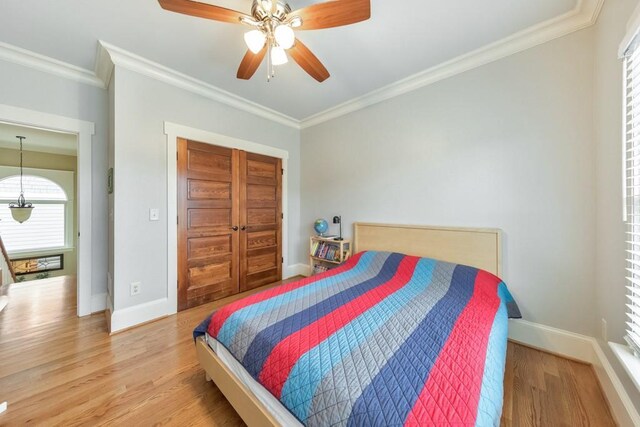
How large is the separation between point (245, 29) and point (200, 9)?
611 millimetres

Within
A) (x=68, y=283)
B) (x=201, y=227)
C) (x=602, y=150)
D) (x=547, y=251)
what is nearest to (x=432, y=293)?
A: (x=547, y=251)

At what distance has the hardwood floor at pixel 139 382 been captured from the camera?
126 centimetres

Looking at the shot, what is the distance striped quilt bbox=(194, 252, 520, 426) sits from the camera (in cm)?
78

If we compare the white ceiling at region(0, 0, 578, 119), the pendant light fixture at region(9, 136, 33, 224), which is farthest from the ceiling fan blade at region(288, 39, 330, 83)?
the pendant light fixture at region(9, 136, 33, 224)

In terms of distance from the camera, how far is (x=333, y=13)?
130 centimetres

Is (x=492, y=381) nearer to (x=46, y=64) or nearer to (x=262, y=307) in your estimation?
(x=262, y=307)

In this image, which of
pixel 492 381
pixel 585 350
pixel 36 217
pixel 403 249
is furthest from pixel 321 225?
pixel 36 217

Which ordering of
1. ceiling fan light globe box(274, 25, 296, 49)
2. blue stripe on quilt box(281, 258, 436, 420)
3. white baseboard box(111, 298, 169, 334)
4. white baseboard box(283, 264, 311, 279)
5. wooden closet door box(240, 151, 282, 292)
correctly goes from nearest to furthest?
blue stripe on quilt box(281, 258, 436, 420) < ceiling fan light globe box(274, 25, 296, 49) < white baseboard box(111, 298, 169, 334) < wooden closet door box(240, 151, 282, 292) < white baseboard box(283, 264, 311, 279)

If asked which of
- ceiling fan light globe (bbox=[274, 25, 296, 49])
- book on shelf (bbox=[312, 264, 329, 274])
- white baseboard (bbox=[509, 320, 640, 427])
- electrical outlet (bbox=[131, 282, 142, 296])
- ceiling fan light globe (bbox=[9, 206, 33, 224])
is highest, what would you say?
ceiling fan light globe (bbox=[274, 25, 296, 49])

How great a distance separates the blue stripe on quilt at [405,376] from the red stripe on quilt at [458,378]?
0.02 meters

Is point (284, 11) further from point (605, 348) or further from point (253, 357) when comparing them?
point (605, 348)

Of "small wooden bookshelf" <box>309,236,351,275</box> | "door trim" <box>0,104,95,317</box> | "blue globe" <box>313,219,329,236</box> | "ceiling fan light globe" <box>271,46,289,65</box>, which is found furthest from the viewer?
"blue globe" <box>313,219,329,236</box>

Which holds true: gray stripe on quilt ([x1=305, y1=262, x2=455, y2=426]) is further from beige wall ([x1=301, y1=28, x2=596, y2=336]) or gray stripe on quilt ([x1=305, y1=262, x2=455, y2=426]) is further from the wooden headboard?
beige wall ([x1=301, y1=28, x2=596, y2=336])

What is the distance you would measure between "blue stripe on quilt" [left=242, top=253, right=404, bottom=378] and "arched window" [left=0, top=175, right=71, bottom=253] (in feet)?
21.7
